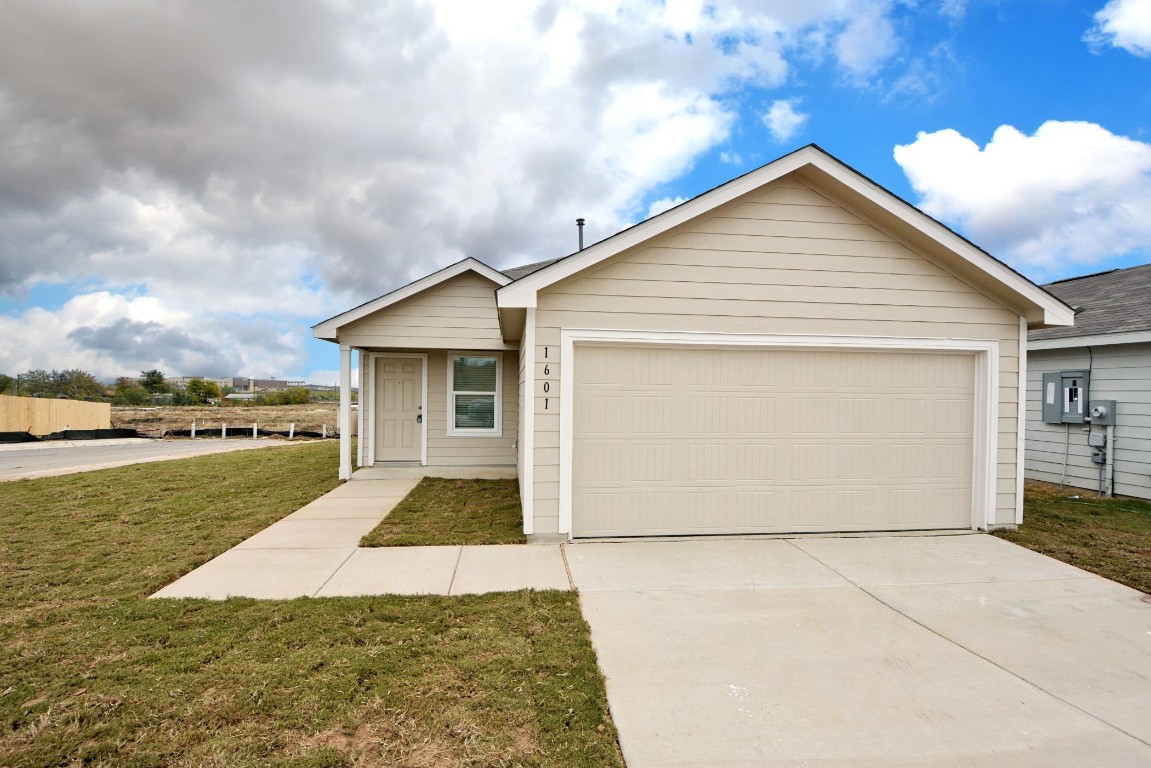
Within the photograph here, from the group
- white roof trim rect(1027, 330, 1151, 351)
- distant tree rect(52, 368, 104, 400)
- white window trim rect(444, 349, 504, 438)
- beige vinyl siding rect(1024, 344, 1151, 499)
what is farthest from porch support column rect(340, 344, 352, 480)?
distant tree rect(52, 368, 104, 400)

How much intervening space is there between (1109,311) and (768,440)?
8484 mm

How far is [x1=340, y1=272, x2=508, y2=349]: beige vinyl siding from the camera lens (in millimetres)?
10070

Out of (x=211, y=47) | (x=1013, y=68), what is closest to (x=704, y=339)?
(x=1013, y=68)

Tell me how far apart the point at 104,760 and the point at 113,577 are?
3.15 meters

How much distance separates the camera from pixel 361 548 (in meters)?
5.78

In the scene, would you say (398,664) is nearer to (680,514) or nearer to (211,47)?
(680,514)

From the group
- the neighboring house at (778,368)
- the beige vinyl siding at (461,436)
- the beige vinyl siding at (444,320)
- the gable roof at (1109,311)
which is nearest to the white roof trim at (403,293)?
the beige vinyl siding at (444,320)

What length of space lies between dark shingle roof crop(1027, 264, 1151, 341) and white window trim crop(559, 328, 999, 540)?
11.7 ft

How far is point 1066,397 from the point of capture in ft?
32.7

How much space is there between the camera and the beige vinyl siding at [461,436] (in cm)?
1089

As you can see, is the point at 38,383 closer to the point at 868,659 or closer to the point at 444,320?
the point at 444,320

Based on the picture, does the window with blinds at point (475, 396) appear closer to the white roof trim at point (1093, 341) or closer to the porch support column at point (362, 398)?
the porch support column at point (362, 398)

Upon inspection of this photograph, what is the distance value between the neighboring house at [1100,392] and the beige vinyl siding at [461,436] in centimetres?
988

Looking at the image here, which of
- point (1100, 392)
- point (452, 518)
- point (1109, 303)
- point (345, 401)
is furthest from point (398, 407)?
point (1109, 303)
